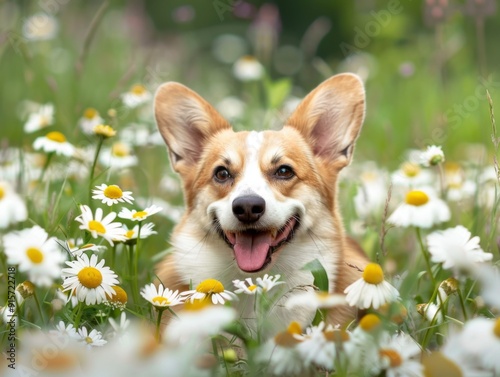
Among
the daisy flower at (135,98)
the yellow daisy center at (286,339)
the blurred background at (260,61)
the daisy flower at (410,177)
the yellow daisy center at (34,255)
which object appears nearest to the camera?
the yellow daisy center at (286,339)

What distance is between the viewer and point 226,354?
199cm

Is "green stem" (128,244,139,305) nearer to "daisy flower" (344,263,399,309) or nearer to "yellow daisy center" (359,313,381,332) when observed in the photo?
"daisy flower" (344,263,399,309)

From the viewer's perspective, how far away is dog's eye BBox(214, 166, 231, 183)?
301 cm

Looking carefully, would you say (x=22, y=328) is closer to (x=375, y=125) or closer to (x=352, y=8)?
(x=375, y=125)

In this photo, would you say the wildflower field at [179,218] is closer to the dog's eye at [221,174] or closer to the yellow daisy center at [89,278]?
the yellow daisy center at [89,278]

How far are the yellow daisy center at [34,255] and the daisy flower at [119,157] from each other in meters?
1.54

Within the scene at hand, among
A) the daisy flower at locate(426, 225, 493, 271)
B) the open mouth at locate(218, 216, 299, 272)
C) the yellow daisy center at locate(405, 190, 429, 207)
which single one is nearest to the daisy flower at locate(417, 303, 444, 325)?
the daisy flower at locate(426, 225, 493, 271)

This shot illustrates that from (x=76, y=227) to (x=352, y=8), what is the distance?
1383 centimetres

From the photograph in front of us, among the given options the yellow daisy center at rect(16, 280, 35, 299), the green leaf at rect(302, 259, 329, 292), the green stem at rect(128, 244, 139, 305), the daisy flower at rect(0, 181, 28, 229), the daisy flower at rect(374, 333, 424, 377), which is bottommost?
the green stem at rect(128, 244, 139, 305)

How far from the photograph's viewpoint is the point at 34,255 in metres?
2.01

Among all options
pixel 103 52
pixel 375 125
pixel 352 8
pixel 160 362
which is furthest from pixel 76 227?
pixel 352 8

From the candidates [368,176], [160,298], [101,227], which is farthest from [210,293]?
[368,176]

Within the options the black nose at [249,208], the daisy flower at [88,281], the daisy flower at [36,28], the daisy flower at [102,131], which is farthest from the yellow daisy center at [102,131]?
the daisy flower at [36,28]

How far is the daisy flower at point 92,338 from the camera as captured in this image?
2113 millimetres
